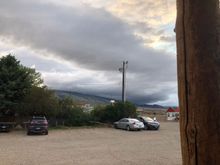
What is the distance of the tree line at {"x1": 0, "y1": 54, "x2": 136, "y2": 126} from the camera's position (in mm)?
41844

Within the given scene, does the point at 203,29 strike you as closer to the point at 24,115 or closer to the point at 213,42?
the point at 213,42

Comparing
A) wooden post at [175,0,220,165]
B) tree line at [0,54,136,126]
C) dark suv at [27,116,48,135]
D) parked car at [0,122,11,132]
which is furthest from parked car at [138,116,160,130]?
wooden post at [175,0,220,165]

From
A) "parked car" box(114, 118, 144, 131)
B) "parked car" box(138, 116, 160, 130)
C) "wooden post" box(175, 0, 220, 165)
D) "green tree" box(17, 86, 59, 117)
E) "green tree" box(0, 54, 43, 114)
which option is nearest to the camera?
"wooden post" box(175, 0, 220, 165)

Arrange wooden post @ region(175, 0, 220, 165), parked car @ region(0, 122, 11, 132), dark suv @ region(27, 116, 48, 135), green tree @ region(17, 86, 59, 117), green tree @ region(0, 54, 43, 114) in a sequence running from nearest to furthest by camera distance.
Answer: wooden post @ region(175, 0, 220, 165)
dark suv @ region(27, 116, 48, 135)
parked car @ region(0, 122, 11, 132)
green tree @ region(0, 54, 43, 114)
green tree @ region(17, 86, 59, 117)

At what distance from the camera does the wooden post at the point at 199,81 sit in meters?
2.23

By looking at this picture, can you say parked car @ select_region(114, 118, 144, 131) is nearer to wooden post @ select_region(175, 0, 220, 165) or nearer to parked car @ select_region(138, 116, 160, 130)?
parked car @ select_region(138, 116, 160, 130)

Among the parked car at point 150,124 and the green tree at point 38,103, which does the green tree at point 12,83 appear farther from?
the parked car at point 150,124

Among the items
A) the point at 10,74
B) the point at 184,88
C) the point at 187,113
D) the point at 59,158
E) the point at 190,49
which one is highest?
the point at 10,74

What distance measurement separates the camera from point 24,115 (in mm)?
43031


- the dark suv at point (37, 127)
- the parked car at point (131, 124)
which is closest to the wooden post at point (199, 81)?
the dark suv at point (37, 127)

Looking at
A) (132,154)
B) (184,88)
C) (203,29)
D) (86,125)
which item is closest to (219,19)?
(203,29)

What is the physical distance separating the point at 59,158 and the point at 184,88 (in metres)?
14.3

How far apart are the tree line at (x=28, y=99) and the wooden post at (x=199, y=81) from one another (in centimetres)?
4029

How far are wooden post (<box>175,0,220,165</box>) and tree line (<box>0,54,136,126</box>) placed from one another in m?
40.3
